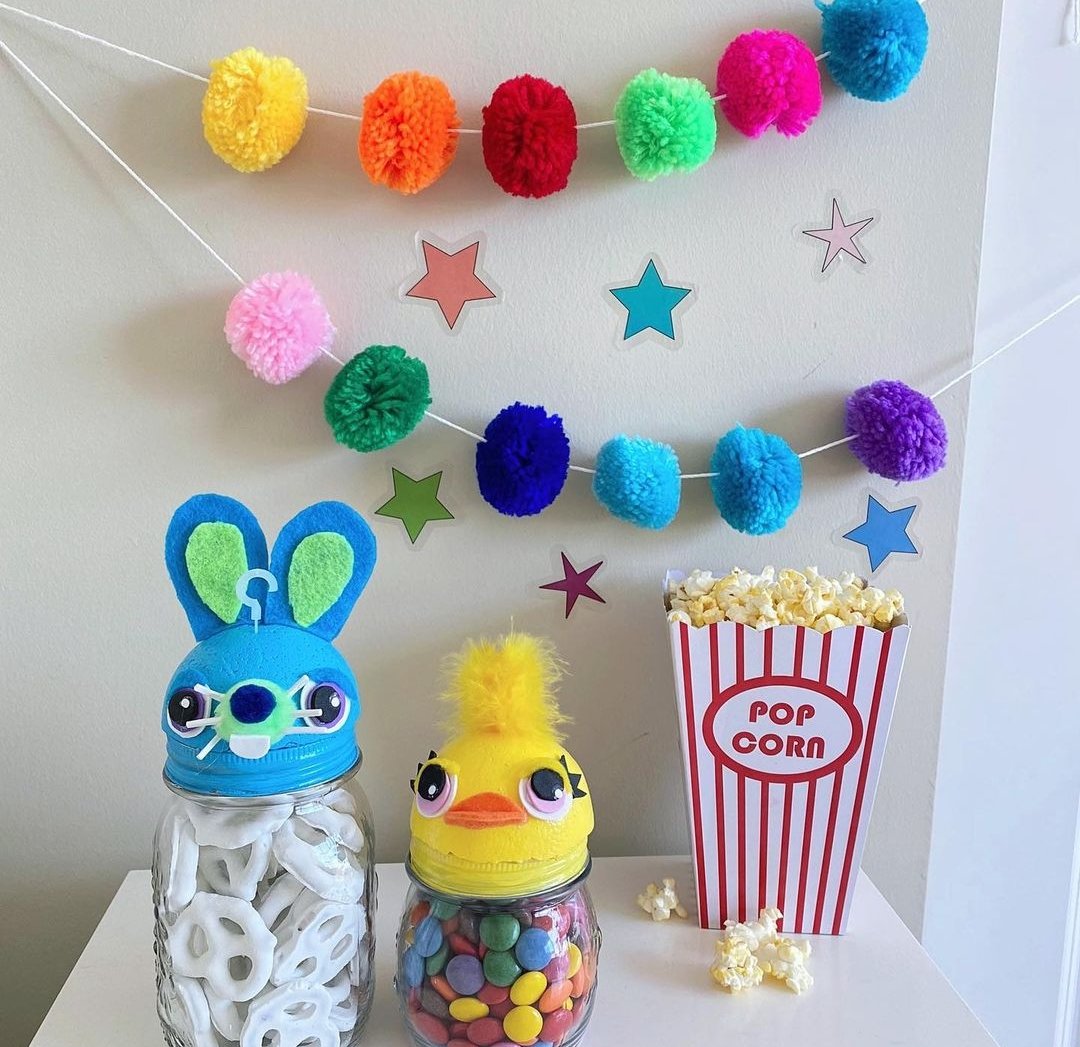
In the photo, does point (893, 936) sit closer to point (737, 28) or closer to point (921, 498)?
point (921, 498)

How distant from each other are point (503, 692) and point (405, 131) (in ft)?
1.54

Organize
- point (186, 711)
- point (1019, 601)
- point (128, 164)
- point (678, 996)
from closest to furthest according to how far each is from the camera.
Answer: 1. point (186, 711)
2. point (678, 996)
3. point (128, 164)
4. point (1019, 601)

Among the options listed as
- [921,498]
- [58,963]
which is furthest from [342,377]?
[58,963]

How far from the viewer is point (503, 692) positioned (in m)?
0.72

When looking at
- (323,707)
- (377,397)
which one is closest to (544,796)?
(323,707)

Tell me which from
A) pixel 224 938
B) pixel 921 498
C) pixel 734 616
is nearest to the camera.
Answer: pixel 224 938

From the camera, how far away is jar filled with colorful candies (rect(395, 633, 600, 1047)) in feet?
2.21

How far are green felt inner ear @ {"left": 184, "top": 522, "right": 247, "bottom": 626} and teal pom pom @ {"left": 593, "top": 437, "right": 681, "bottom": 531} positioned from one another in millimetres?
343

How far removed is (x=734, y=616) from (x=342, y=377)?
40cm

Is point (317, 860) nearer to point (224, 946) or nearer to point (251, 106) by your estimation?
point (224, 946)

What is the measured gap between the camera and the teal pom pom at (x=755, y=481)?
0.88m

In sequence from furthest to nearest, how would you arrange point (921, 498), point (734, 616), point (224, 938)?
point (921, 498) → point (734, 616) → point (224, 938)

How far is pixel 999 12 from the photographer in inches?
34.9

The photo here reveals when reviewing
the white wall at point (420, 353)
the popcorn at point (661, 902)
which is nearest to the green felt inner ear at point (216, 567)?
the white wall at point (420, 353)
